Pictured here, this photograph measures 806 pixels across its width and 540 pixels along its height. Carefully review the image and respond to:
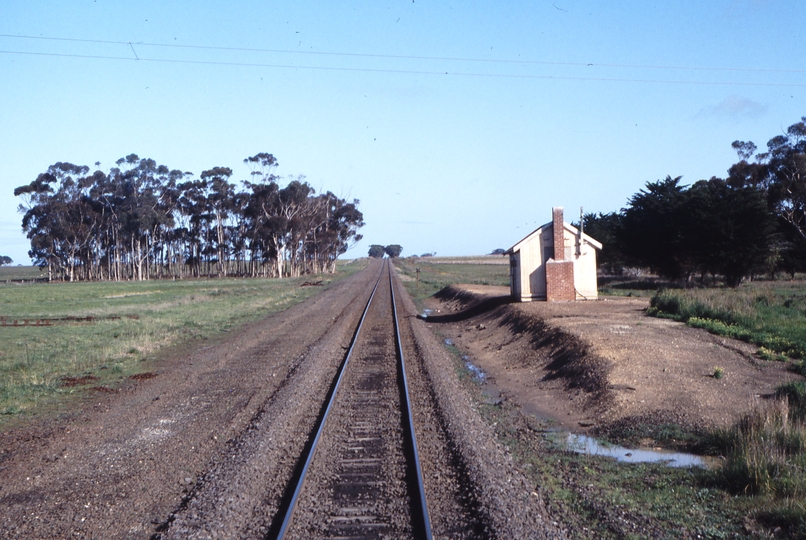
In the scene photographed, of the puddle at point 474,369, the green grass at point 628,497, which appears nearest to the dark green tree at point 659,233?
the puddle at point 474,369

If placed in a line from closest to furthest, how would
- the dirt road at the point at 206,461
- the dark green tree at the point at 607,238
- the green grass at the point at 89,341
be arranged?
the dirt road at the point at 206,461
the green grass at the point at 89,341
the dark green tree at the point at 607,238

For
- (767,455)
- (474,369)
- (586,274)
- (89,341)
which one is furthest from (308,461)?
(586,274)

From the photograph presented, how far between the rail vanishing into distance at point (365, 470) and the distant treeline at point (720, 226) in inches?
1309

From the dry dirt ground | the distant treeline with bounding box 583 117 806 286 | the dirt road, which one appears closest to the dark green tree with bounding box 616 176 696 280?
the distant treeline with bounding box 583 117 806 286

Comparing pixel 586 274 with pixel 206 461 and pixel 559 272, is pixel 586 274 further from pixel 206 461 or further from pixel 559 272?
pixel 206 461

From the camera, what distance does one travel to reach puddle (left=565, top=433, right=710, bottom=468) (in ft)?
27.4

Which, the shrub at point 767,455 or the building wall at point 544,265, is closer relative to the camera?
the shrub at point 767,455

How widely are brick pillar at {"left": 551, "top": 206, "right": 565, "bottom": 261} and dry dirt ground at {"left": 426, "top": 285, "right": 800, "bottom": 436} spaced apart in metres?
3.30

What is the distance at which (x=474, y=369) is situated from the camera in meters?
16.3

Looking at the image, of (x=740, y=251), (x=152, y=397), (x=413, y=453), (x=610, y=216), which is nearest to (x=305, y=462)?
(x=413, y=453)

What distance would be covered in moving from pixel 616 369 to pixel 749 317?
8073 mm

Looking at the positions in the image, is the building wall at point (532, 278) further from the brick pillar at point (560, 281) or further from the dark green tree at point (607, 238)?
the dark green tree at point (607, 238)

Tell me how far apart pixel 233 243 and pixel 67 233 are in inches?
871

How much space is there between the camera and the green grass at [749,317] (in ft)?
49.6
